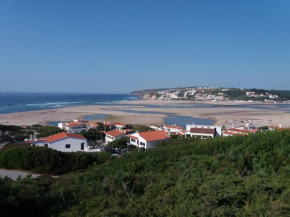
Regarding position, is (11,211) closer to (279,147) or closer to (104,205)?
(104,205)

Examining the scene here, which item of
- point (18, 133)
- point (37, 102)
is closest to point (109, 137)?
point (18, 133)

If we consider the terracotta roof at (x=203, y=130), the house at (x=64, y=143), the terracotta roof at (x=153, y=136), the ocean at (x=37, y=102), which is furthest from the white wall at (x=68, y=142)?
the ocean at (x=37, y=102)

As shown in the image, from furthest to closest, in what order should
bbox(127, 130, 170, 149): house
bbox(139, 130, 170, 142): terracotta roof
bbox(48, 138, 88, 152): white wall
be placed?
1. bbox(139, 130, 170, 142): terracotta roof
2. bbox(127, 130, 170, 149): house
3. bbox(48, 138, 88, 152): white wall

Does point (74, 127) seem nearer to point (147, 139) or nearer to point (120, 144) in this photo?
point (120, 144)

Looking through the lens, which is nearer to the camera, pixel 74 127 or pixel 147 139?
pixel 147 139

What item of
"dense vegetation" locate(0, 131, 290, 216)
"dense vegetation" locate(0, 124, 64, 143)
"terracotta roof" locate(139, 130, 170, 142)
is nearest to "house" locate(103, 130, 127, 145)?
"terracotta roof" locate(139, 130, 170, 142)

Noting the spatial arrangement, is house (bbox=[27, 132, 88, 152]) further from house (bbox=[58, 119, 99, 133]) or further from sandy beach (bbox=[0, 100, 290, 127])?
sandy beach (bbox=[0, 100, 290, 127])
